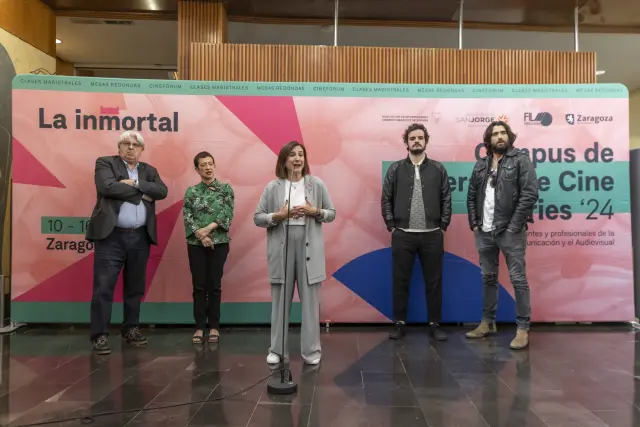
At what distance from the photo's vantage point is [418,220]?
4121 millimetres

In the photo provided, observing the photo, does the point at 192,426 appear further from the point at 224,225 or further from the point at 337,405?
the point at 224,225

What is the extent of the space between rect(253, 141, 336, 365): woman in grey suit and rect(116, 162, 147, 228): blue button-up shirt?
1.15 meters

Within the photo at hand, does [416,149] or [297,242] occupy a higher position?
[416,149]

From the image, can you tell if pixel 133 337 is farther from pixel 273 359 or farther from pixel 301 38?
pixel 301 38

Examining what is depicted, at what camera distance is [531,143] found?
454 cm

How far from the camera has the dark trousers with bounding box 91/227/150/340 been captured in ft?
12.3

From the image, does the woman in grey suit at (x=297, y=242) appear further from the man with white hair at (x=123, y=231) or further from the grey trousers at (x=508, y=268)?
the grey trousers at (x=508, y=268)

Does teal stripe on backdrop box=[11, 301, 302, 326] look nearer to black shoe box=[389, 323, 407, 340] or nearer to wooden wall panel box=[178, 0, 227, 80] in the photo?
black shoe box=[389, 323, 407, 340]

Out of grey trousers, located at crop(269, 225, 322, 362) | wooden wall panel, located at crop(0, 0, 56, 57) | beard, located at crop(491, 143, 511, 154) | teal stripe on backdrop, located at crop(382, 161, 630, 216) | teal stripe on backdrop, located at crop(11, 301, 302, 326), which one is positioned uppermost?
wooden wall panel, located at crop(0, 0, 56, 57)

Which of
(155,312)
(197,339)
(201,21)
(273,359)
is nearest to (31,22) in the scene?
(201,21)

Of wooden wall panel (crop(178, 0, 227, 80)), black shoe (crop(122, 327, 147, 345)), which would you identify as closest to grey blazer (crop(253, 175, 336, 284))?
black shoe (crop(122, 327, 147, 345))

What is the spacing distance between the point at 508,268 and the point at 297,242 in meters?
1.90

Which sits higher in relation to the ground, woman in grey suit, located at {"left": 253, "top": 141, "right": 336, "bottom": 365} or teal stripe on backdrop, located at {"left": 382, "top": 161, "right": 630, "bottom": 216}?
teal stripe on backdrop, located at {"left": 382, "top": 161, "right": 630, "bottom": 216}

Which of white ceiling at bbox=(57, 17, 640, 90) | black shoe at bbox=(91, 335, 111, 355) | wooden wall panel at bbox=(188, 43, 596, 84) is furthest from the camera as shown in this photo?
white ceiling at bbox=(57, 17, 640, 90)
